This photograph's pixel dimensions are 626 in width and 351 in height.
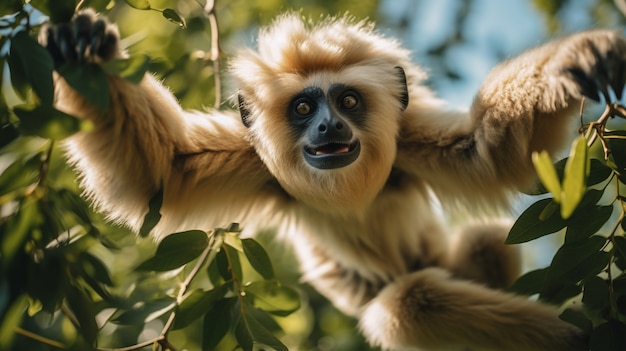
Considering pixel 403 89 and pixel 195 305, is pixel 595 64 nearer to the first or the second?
pixel 403 89

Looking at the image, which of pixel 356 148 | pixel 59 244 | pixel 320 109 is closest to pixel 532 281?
pixel 356 148

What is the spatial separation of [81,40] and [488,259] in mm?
4636

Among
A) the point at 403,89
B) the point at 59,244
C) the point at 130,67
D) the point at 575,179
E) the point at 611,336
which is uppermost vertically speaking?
the point at 575,179

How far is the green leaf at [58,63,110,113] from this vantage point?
102 inches

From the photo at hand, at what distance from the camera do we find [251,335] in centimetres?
→ 340

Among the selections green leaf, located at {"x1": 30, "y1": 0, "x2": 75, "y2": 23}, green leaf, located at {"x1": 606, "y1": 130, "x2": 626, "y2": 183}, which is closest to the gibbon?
green leaf, located at {"x1": 30, "y1": 0, "x2": 75, "y2": 23}

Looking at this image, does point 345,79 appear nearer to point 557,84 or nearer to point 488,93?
point 488,93

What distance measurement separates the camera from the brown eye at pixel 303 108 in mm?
4738

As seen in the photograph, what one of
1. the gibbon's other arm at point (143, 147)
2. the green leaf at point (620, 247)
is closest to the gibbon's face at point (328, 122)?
the gibbon's other arm at point (143, 147)

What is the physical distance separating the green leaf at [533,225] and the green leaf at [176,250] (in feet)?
5.19

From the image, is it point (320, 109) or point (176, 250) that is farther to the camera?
point (320, 109)

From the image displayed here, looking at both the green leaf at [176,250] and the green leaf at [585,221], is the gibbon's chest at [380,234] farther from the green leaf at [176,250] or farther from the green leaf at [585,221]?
the green leaf at [585,221]

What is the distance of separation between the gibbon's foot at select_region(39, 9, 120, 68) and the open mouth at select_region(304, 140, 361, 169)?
5.41 feet

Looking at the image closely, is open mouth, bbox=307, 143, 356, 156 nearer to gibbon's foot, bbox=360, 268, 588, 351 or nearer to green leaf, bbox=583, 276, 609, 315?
gibbon's foot, bbox=360, 268, 588, 351
